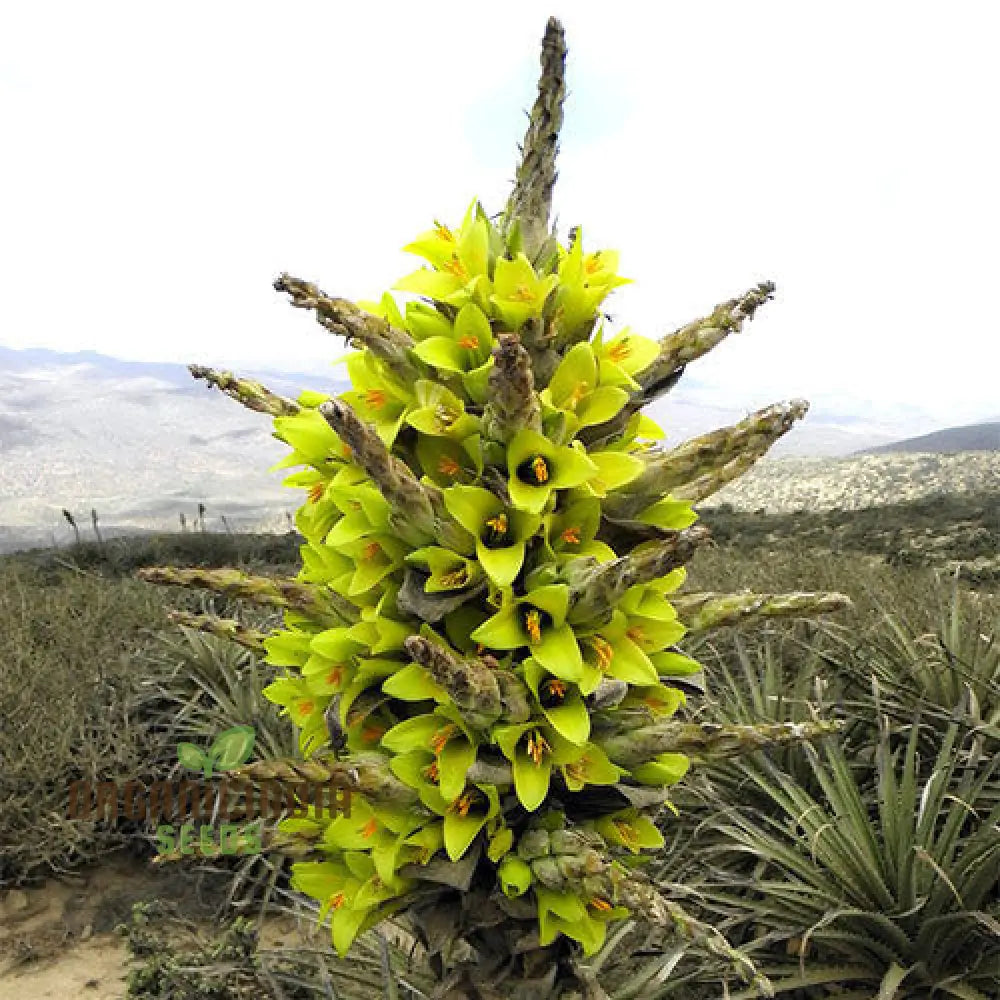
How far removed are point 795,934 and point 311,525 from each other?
2183 millimetres

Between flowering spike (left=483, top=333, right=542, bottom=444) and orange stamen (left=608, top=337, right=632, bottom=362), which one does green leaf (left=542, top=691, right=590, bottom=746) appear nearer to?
flowering spike (left=483, top=333, right=542, bottom=444)

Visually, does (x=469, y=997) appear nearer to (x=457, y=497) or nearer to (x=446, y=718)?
(x=446, y=718)

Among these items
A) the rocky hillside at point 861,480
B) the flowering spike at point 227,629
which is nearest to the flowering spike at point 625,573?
the flowering spike at point 227,629

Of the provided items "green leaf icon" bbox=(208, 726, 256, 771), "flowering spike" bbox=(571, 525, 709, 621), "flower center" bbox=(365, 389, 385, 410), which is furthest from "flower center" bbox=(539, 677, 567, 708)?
"green leaf icon" bbox=(208, 726, 256, 771)

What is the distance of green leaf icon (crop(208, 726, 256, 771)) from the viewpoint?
13.6 ft

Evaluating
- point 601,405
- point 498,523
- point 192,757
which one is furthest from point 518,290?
point 192,757

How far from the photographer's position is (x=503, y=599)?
1368mm

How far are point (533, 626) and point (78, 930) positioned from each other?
392cm

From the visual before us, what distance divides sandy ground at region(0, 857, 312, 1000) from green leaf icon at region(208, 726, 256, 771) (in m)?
0.68

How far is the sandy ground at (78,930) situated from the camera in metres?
3.69

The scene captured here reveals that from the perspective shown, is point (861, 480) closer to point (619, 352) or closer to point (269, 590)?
point (619, 352)

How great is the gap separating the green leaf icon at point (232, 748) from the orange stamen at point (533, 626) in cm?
311

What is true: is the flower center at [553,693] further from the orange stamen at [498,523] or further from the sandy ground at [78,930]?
the sandy ground at [78,930]

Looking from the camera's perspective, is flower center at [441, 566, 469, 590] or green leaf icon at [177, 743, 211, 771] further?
green leaf icon at [177, 743, 211, 771]
